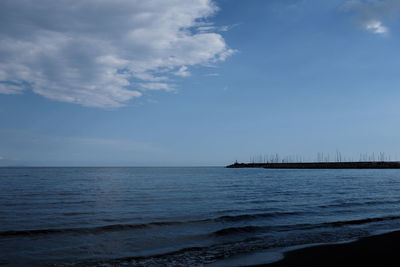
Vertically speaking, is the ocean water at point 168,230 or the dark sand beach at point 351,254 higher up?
the dark sand beach at point 351,254

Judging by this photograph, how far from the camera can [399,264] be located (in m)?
9.02

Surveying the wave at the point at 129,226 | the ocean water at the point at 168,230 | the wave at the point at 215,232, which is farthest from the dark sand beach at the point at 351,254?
the wave at the point at 129,226

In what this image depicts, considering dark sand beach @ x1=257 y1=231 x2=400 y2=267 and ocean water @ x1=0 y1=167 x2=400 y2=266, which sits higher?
dark sand beach @ x1=257 y1=231 x2=400 y2=267

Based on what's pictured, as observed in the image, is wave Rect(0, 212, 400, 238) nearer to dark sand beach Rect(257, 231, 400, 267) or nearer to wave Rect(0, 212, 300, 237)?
wave Rect(0, 212, 300, 237)

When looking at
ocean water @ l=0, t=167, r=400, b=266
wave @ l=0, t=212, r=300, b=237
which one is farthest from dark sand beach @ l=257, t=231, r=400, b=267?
wave @ l=0, t=212, r=300, b=237

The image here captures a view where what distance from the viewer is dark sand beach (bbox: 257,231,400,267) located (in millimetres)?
9461

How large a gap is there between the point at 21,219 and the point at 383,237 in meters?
19.9

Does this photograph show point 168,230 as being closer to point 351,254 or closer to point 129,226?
point 129,226

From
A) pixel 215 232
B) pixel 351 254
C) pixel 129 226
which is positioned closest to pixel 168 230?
pixel 129 226

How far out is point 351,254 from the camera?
34.4 feet

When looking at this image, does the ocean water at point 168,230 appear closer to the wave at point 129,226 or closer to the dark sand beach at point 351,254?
the wave at point 129,226

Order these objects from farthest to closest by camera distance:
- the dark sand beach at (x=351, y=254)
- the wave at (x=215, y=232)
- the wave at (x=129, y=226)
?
the wave at (x=215, y=232), the wave at (x=129, y=226), the dark sand beach at (x=351, y=254)

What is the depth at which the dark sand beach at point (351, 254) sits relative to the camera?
31.0ft

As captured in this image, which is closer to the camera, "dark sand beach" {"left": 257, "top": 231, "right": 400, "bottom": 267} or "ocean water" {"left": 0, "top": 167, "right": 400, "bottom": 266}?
"dark sand beach" {"left": 257, "top": 231, "right": 400, "bottom": 267}
